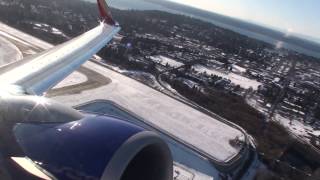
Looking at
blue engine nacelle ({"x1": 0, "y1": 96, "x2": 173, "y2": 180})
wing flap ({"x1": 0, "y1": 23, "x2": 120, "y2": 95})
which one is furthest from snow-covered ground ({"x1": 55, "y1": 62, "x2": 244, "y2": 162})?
blue engine nacelle ({"x1": 0, "y1": 96, "x2": 173, "y2": 180})

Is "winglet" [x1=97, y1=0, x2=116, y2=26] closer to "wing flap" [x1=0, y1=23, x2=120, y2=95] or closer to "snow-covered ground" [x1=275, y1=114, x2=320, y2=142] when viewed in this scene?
"wing flap" [x1=0, y1=23, x2=120, y2=95]

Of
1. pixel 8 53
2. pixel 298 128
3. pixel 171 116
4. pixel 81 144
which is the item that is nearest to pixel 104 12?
pixel 171 116

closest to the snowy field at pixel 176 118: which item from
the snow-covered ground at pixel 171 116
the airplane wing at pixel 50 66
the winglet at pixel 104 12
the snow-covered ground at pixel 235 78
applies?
the snow-covered ground at pixel 171 116

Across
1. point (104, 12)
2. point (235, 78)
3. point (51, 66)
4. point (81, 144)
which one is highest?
point (104, 12)

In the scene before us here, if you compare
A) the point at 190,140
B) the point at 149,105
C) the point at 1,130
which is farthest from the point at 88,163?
the point at 149,105

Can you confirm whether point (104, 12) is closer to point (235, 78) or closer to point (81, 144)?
point (81, 144)

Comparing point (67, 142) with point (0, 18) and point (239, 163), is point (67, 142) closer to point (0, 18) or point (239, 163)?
point (239, 163)

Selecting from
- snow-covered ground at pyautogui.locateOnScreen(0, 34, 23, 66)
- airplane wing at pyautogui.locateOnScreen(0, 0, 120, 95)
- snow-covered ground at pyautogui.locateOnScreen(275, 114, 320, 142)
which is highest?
airplane wing at pyautogui.locateOnScreen(0, 0, 120, 95)
